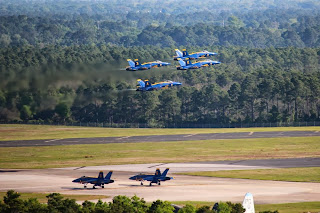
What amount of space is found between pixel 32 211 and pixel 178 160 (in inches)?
3179

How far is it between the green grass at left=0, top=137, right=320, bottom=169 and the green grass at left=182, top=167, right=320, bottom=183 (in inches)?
824

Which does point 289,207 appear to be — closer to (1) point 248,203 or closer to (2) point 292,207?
(2) point 292,207

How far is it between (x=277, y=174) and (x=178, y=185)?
2283 cm

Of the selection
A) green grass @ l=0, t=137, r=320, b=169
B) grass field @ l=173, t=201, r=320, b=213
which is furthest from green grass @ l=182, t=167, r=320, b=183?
grass field @ l=173, t=201, r=320, b=213

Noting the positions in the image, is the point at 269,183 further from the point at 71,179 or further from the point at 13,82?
the point at 13,82

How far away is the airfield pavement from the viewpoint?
125000 millimetres

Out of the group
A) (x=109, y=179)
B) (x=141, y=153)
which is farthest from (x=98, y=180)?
(x=141, y=153)

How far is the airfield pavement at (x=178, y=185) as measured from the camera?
410 feet

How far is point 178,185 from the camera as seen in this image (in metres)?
136

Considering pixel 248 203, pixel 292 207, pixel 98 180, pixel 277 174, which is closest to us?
pixel 248 203

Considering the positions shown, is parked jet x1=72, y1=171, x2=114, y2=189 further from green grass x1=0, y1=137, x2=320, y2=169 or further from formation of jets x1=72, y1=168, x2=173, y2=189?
green grass x1=0, y1=137, x2=320, y2=169

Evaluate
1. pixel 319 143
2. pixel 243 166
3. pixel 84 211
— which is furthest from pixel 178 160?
pixel 84 211

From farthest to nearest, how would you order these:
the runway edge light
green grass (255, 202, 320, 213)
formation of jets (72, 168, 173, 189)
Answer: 1. formation of jets (72, 168, 173, 189)
2. green grass (255, 202, 320, 213)
3. the runway edge light

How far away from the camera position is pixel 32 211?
93.2m
